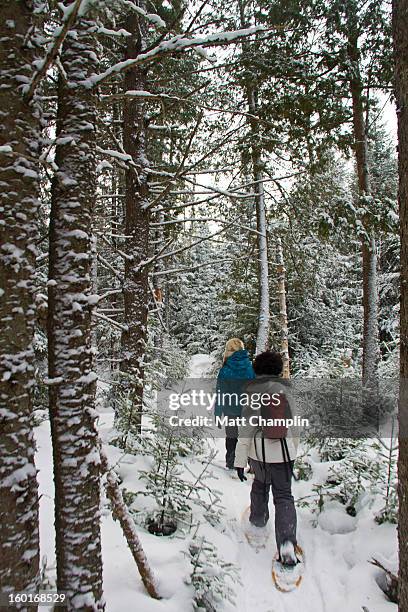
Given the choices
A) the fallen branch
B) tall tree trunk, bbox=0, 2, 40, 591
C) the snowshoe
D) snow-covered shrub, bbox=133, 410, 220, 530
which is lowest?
the snowshoe

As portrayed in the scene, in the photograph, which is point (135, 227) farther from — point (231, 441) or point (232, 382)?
point (231, 441)

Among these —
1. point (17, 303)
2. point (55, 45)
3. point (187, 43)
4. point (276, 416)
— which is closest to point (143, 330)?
point (276, 416)

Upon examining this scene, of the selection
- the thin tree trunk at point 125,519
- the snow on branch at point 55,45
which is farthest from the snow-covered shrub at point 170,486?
the snow on branch at point 55,45

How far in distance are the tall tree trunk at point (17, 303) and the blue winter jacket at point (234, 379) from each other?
4284 millimetres

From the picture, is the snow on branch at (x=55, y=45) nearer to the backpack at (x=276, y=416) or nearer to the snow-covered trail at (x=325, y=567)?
the backpack at (x=276, y=416)

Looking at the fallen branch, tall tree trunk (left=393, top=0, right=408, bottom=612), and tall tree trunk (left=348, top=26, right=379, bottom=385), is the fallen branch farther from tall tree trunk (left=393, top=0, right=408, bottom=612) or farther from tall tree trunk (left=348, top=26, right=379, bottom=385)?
tall tree trunk (left=348, top=26, right=379, bottom=385)

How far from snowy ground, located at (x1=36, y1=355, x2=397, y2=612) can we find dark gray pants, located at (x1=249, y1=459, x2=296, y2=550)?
1.00 ft

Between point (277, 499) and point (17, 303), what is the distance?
11.6ft

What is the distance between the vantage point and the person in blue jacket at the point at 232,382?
610cm

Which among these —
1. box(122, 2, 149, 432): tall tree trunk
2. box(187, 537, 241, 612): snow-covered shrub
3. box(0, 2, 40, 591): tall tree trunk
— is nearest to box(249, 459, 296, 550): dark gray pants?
box(187, 537, 241, 612): snow-covered shrub

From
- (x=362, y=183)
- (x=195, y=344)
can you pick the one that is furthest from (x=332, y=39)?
(x=195, y=344)

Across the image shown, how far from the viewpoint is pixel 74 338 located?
2326 mm

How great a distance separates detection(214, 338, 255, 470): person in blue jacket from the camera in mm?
6098

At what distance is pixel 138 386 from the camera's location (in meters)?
5.11
